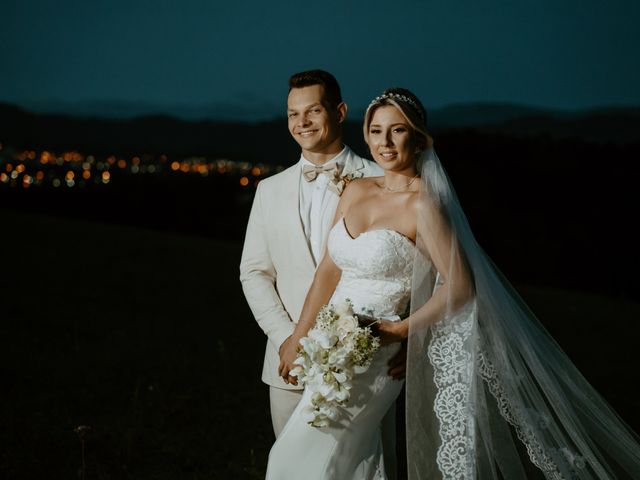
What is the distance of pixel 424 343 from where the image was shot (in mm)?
3104

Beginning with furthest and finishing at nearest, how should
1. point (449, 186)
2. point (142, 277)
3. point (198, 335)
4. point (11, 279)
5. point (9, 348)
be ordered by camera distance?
point (142, 277) → point (11, 279) → point (198, 335) → point (9, 348) → point (449, 186)

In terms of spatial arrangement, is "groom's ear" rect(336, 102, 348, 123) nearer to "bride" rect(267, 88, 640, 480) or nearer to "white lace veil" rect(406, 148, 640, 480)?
"bride" rect(267, 88, 640, 480)

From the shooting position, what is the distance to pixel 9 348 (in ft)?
27.9

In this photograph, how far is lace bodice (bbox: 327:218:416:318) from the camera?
3.09 m

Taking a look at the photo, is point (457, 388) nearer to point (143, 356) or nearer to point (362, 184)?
point (362, 184)

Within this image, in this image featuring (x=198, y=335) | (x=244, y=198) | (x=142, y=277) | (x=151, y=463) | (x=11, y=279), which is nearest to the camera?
(x=151, y=463)

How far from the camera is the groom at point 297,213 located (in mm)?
3564

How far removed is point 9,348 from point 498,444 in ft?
22.7

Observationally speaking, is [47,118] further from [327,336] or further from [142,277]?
[327,336]

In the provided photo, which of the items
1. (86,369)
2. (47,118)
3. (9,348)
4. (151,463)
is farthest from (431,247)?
(47,118)

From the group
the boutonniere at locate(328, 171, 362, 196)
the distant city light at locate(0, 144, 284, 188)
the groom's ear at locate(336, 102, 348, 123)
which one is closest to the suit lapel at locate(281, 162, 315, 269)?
the boutonniere at locate(328, 171, 362, 196)

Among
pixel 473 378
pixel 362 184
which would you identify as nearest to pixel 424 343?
pixel 473 378

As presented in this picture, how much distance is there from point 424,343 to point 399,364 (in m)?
0.20

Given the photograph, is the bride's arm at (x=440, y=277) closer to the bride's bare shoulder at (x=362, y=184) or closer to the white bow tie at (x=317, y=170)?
the bride's bare shoulder at (x=362, y=184)
